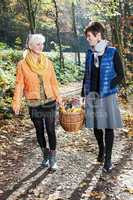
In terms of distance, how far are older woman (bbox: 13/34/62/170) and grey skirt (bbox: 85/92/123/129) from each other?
1.62ft

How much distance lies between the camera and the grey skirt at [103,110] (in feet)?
20.2

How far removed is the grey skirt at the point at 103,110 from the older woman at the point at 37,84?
49 centimetres

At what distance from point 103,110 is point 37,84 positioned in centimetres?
103

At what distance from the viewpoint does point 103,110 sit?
6215 mm

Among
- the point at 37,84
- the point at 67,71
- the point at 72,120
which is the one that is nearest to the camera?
the point at 37,84

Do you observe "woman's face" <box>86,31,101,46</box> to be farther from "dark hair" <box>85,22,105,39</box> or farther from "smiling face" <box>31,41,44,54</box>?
"smiling face" <box>31,41,44,54</box>

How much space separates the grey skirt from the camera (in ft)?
20.2

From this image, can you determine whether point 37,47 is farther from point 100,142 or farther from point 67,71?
point 67,71

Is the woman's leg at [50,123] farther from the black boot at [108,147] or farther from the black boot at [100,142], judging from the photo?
the black boot at [108,147]

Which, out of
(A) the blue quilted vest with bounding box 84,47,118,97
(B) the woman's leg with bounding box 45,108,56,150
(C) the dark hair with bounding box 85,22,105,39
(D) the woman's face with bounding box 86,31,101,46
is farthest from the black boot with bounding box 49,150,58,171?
(C) the dark hair with bounding box 85,22,105,39

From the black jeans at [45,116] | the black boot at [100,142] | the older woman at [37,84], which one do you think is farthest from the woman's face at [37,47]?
the black boot at [100,142]

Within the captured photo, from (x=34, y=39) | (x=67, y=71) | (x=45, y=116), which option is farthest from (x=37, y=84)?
(x=67, y=71)

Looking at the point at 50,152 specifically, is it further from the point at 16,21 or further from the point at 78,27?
the point at 78,27

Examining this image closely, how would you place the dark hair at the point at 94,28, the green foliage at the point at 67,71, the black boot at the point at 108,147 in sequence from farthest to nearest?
the green foliage at the point at 67,71
the black boot at the point at 108,147
the dark hair at the point at 94,28
